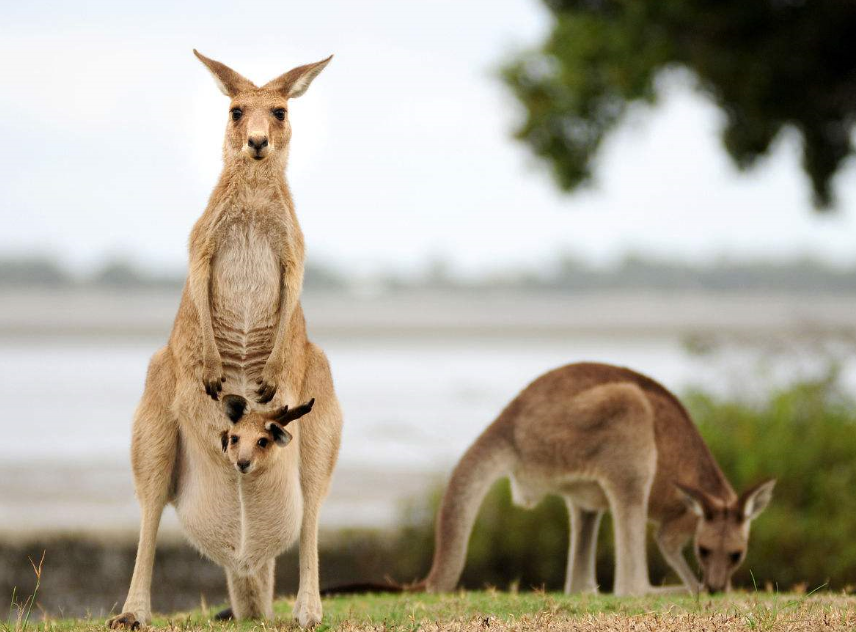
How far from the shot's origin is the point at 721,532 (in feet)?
14.3

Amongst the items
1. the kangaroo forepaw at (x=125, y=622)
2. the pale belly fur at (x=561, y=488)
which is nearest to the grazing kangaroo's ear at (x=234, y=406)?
the kangaroo forepaw at (x=125, y=622)

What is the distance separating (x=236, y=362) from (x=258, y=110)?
725mm

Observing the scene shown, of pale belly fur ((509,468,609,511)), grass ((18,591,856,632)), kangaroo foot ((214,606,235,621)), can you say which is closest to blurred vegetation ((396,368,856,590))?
pale belly fur ((509,468,609,511))

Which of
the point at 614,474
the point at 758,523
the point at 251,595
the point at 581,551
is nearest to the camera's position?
the point at 251,595

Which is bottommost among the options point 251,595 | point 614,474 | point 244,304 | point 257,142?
point 251,595

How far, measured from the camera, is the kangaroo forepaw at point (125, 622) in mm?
3146

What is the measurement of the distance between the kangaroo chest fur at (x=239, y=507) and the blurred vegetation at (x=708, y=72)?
27.7ft

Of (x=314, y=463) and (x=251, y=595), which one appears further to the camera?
(x=251, y=595)

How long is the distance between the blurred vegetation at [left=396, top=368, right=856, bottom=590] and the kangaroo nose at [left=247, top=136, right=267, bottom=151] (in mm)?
3651

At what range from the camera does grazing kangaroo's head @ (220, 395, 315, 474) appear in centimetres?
303

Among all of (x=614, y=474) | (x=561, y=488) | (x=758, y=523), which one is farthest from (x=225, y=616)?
(x=758, y=523)

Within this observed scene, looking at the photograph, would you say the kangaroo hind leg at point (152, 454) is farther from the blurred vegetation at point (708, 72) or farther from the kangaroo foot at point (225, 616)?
the blurred vegetation at point (708, 72)

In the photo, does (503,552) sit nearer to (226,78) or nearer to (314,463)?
(314,463)

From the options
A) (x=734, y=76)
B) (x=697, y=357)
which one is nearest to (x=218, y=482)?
(x=697, y=357)
